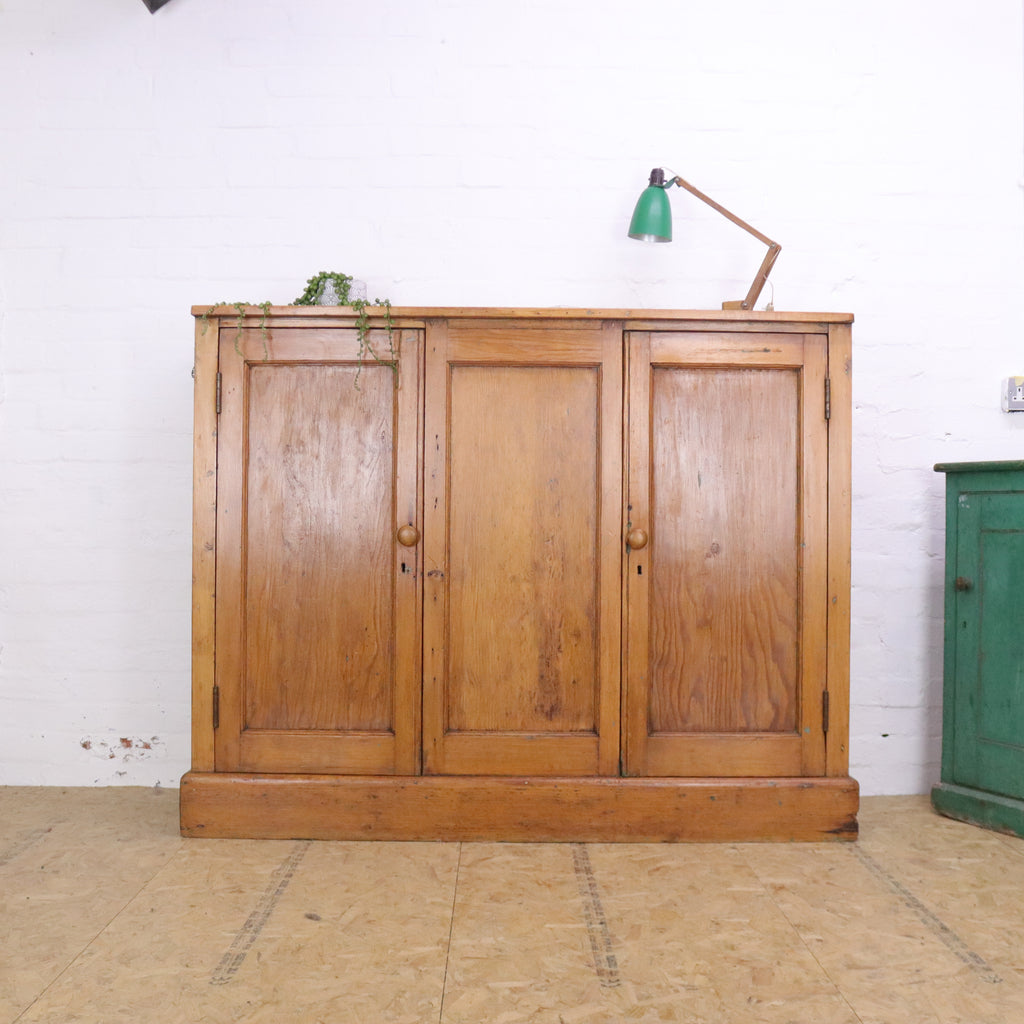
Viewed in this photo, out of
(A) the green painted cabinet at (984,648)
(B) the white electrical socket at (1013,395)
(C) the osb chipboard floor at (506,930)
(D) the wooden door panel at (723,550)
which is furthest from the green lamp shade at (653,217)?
(C) the osb chipboard floor at (506,930)

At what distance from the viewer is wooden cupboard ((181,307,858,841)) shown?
248 centimetres

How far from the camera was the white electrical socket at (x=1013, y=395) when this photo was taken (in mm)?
3029

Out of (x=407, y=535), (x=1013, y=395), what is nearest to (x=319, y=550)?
(x=407, y=535)

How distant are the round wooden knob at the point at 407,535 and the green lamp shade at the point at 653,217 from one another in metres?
1.19

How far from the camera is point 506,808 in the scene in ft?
Answer: 8.09

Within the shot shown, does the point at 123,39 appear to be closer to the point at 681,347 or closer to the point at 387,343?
the point at 387,343

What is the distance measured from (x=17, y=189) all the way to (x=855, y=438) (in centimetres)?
306

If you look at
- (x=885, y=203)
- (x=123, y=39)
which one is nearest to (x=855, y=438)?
(x=885, y=203)

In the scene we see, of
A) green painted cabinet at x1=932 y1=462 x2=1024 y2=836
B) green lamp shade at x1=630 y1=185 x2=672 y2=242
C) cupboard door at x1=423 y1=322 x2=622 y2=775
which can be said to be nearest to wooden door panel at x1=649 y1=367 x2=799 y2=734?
cupboard door at x1=423 y1=322 x2=622 y2=775

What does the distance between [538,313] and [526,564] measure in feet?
2.36

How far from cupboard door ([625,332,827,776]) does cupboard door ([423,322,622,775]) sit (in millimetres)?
90

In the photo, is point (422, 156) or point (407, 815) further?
point (422, 156)

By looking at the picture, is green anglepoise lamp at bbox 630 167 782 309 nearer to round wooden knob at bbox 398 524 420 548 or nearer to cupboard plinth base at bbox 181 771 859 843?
round wooden knob at bbox 398 524 420 548

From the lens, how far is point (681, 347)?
251 cm
